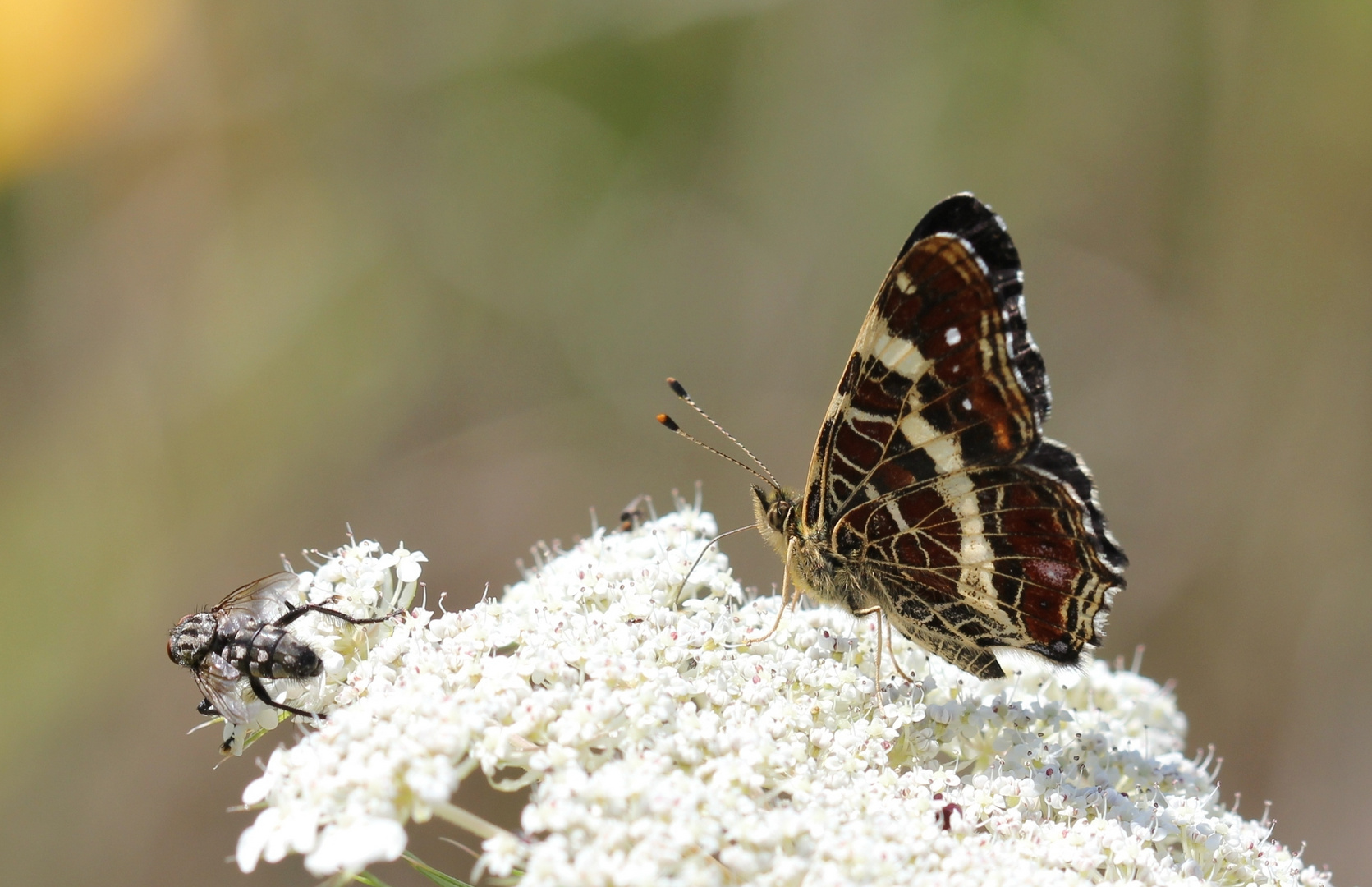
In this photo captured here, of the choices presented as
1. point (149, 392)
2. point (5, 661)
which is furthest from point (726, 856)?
point (149, 392)

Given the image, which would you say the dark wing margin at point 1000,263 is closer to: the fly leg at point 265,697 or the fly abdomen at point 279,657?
the fly abdomen at point 279,657

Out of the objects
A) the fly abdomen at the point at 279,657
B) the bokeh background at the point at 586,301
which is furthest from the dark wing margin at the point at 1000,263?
the bokeh background at the point at 586,301

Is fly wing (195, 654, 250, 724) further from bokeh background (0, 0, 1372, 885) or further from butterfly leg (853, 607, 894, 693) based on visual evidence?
bokeh background (0, 0, 1372, 885)

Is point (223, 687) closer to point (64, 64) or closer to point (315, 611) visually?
point (315, 611)

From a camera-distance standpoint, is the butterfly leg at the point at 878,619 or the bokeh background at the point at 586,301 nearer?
the butterfly leg at the point at 878,619

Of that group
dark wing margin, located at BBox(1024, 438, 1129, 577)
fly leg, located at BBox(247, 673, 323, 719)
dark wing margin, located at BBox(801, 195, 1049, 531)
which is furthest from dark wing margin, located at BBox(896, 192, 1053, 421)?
fly leg, located at BBox(247, 673, 323, 719)
